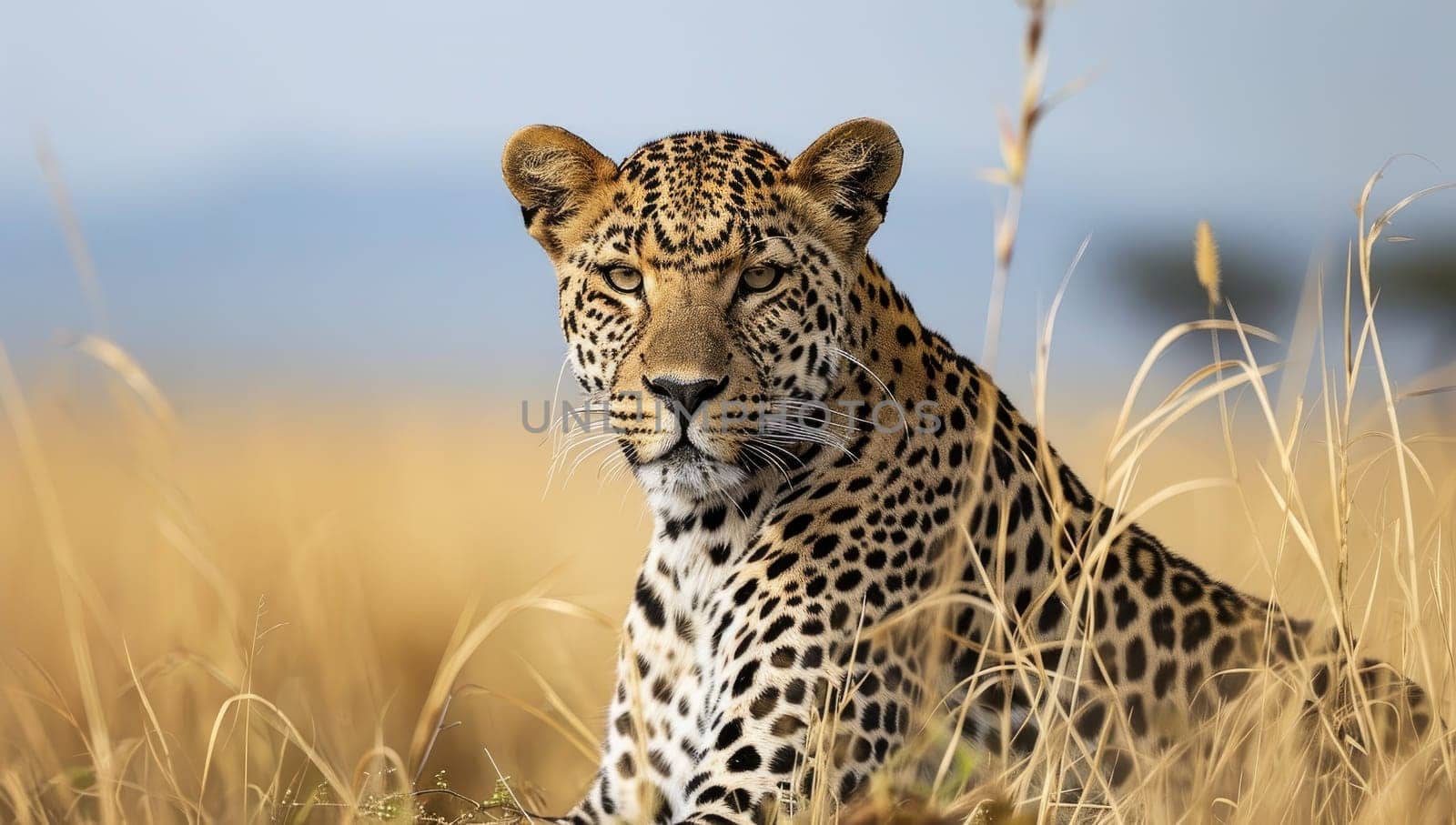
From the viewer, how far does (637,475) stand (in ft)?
17.8

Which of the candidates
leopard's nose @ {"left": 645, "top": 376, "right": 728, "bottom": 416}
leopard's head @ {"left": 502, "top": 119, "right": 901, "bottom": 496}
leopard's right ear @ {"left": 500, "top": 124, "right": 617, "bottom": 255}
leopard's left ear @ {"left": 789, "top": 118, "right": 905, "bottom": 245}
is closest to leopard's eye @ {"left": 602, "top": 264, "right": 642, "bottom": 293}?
leopard's head @ {"left": 502, "top": 119, "right": 901, "bottom": 496}

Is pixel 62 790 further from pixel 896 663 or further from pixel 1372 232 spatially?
pixel 1372 232

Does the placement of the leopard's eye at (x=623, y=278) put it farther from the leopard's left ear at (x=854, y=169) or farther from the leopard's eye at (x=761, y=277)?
the leopard's left ear at (x=854, y=169)

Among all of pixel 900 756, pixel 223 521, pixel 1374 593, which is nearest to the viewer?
pixel 900 756

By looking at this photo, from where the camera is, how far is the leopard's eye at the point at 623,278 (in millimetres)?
5645

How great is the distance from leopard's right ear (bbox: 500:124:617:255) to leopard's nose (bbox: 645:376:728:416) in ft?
3.61

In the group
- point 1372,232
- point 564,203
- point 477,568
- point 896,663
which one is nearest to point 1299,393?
point 1372,232

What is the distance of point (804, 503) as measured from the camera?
537cm

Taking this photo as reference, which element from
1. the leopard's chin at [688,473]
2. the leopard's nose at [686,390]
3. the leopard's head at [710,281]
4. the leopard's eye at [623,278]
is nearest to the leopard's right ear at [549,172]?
the leopard's head at [710,281]

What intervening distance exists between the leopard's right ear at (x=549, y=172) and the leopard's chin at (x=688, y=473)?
122 cm

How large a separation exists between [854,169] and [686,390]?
1.18 m

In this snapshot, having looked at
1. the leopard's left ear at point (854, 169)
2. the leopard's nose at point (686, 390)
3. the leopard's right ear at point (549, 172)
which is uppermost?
the leopard's left ear at point (854, 169)

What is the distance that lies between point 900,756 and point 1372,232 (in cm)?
233

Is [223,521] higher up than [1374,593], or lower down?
lower down
